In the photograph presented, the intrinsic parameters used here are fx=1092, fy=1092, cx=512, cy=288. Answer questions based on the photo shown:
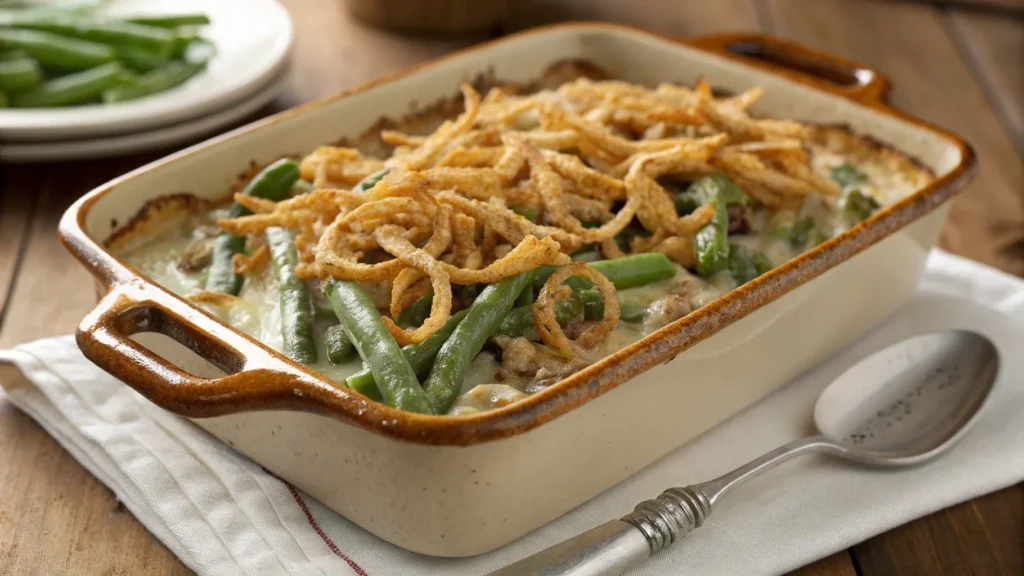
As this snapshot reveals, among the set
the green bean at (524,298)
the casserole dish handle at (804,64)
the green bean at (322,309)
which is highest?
the casserole dish handle at (804,64)

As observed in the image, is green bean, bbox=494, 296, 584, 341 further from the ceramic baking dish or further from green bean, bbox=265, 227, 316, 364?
green bean, bbox=265, 227, 316, 364

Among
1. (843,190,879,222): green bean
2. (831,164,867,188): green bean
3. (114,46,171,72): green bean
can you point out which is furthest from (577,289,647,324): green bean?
(114,46,171,72): green bean

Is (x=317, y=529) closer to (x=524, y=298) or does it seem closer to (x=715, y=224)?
(x=524, y=298)

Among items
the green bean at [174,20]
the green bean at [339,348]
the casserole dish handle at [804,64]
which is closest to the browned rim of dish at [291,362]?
the green bean at [339,348]

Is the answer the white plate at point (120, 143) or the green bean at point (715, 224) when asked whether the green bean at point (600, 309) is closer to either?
the green bean at point (715, 224)

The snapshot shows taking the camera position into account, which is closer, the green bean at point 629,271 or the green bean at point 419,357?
the green bean at point 419,357

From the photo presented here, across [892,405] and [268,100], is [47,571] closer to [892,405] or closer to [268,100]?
[892,405]

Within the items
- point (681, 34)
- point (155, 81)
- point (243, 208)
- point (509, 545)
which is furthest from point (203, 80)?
point (509, 545)
